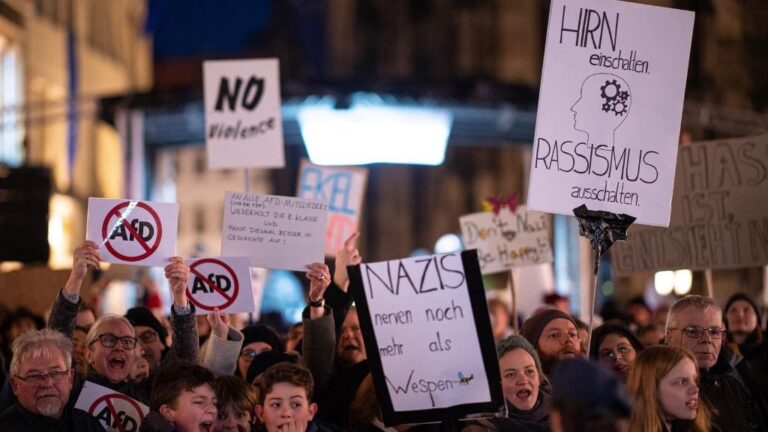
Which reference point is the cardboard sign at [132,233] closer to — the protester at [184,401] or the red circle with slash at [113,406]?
the red circle with slash at [113,406]

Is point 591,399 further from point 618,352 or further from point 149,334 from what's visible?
point 149,334

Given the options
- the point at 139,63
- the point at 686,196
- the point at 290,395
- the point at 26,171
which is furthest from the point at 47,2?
the point at 290,395

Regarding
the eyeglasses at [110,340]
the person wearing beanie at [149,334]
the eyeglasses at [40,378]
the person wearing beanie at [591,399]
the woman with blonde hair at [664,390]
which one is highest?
the person wearing beanie at [591,399]

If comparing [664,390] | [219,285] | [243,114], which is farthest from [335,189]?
[664,390]

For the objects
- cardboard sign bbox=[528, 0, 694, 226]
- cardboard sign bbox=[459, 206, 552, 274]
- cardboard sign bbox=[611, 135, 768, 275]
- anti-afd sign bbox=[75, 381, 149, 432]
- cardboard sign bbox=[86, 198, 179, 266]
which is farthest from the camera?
cardboard sign bbox=[459, 206, 552, 274]

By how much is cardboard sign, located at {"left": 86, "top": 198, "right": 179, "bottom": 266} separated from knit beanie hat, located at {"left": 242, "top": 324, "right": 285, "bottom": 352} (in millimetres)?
1033

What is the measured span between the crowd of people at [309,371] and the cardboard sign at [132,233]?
0.27m

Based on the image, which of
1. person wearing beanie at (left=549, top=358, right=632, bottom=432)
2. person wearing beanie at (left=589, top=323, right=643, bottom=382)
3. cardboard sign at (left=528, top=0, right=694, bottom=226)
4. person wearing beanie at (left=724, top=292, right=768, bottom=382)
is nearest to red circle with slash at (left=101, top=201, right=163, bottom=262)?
cardboard sign at (left=528, top=0, right=694, bottom=226)

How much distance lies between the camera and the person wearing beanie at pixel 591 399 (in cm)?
411

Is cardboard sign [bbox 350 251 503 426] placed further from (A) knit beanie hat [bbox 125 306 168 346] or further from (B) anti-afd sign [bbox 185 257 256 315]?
(A) knit beanie hat [bbox 125 306 168 346]

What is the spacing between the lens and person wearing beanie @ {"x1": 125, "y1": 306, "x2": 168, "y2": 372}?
831cm

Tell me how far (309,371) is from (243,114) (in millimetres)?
5148

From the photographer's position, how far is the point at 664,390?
611cm

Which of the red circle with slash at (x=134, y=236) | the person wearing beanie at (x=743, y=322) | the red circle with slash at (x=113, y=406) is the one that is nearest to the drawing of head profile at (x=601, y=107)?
the red circle with slash at (x=134, y=236)
